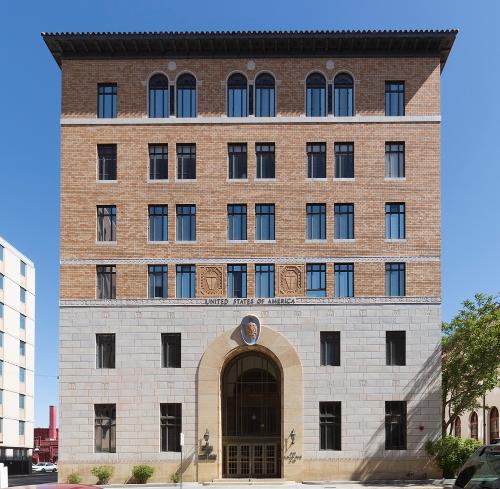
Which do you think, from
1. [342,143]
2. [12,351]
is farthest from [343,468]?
[12,351]

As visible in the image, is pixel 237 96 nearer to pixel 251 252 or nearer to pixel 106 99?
pixel 106 99

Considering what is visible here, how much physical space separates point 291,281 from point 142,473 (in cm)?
1265

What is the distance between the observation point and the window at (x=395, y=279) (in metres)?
40.9

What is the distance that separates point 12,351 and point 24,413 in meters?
8.26

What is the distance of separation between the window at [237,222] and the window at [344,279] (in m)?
5.41

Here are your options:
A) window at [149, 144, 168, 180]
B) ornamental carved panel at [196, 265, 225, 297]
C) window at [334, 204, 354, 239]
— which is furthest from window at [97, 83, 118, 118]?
window at [334, 204, 354, 239]

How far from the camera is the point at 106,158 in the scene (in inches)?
1661

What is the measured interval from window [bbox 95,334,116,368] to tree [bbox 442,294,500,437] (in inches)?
731

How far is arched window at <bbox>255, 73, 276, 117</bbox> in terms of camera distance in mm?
42125

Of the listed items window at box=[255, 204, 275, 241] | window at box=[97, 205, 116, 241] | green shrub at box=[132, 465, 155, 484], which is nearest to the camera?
green shrub at box=[132, 465, 155, 484]

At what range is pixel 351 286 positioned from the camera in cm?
4084

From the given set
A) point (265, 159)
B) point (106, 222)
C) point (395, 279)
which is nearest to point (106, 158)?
point (106, 222)

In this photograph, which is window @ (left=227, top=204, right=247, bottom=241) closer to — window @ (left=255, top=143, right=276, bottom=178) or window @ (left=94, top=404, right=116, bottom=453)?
window @ (left=255, top=143, right=276, bottom=178)

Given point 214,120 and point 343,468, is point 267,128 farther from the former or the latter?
point 343,468
